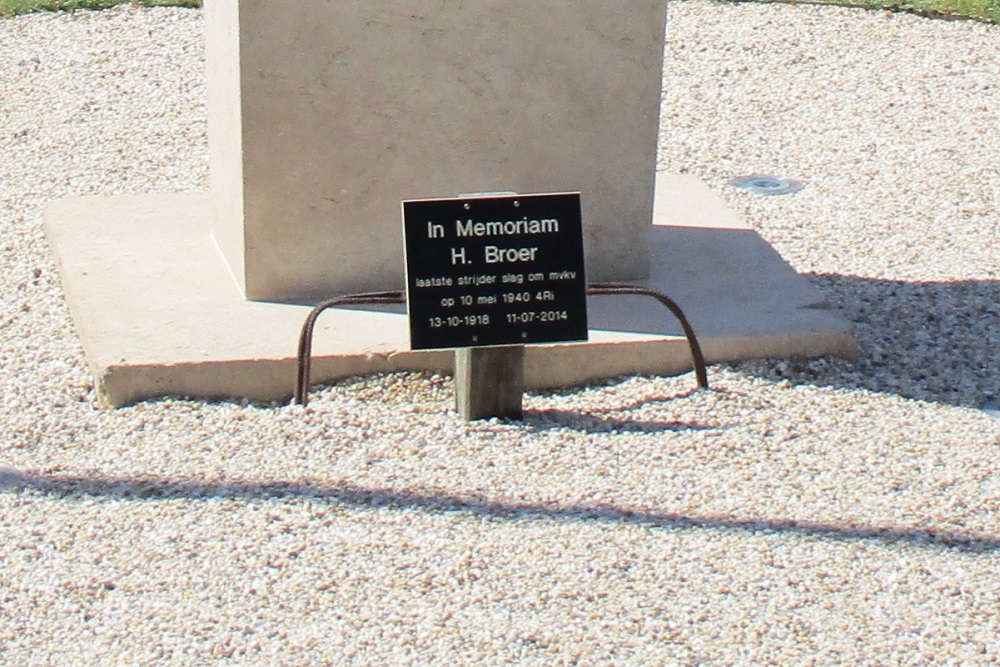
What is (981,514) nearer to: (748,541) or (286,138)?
(748,541)

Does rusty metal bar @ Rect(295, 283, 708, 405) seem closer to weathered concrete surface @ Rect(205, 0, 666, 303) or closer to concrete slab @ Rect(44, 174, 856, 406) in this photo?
concrete slab @ Rect(44, 174, 856, 406)

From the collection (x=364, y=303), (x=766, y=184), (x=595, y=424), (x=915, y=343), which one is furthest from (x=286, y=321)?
(x=766, y=184)

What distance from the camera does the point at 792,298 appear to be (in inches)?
192

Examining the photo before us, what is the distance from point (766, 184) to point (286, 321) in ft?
8.60

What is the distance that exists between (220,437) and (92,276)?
108cm

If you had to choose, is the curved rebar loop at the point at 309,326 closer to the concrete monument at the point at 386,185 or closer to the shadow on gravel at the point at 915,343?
the concrete monument at the point at 386,185

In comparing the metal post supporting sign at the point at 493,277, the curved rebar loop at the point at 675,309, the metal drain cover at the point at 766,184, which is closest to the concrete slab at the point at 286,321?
the curved rebar loop at the point at 675,309

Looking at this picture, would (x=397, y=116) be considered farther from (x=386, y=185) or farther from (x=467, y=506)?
(x=467, y=506)

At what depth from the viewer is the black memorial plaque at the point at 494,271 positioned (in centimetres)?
401

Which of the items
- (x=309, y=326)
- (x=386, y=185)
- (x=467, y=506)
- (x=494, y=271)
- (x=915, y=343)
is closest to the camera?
(x=467, y=506)

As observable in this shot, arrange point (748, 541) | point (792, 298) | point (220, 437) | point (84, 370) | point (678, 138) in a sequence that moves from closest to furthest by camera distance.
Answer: point (748, 541) < point (220, 437) < point (84, 370) < point (792, 298) < point (678, 138)

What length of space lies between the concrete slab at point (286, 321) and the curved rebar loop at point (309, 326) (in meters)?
0.10

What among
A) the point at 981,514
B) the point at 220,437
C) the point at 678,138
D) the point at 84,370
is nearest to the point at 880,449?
the point at 981,514

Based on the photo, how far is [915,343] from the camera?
490 centimetres
